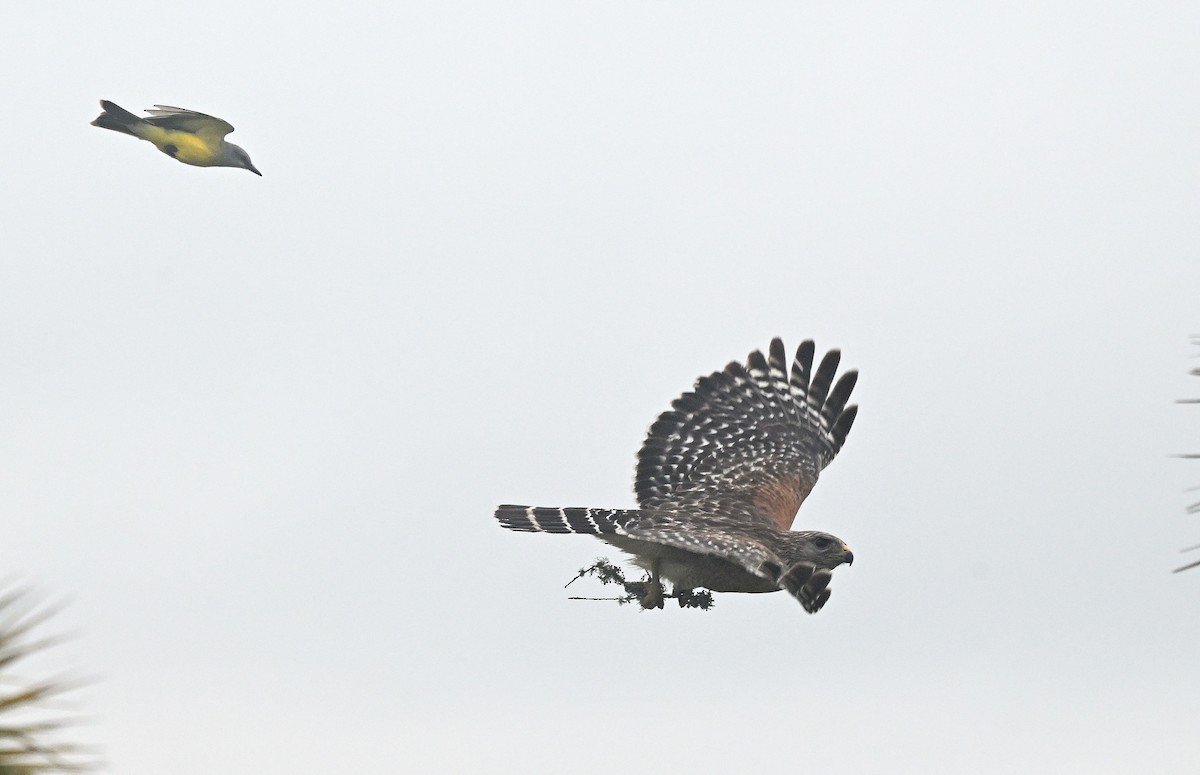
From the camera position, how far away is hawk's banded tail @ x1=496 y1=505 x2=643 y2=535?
21469 mm

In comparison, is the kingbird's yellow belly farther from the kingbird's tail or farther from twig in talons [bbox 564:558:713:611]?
twig in talons [bbox 564:558:713:611]

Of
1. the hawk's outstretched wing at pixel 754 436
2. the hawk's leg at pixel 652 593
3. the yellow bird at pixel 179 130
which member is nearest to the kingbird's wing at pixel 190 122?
the yellow bird at pixel 179 130

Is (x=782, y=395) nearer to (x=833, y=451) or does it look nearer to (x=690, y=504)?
(x=833, y=451)

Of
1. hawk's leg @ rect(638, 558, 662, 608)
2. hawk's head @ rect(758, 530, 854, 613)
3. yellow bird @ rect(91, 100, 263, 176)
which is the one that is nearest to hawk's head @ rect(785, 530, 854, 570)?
hawk's head @ rect(758, 530, 854, 613)

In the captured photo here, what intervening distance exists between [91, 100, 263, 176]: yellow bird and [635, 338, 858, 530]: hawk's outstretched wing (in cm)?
864

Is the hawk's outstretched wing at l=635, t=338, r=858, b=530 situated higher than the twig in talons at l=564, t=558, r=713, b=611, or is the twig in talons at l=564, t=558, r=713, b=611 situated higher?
the hawk's outstretched wing at l=635, t=338, r=858, b=530

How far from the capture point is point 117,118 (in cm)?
2952

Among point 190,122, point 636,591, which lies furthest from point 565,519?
point 190,122

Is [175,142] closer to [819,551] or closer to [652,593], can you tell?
[652,593]

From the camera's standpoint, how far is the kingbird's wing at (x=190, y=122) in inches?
1121

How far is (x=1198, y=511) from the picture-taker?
31.3 ft

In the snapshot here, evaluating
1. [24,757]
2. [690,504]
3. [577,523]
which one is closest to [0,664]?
[24,757]

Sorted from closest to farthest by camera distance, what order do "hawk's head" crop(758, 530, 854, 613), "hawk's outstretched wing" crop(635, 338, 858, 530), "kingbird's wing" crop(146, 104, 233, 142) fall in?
"hawk's head" crop(758, 530, 854, 613) → "hawk's outstretched wing" crop(635, 338, 858, 530) → "kingbird's wing" crop(146, 104, 233, 142)

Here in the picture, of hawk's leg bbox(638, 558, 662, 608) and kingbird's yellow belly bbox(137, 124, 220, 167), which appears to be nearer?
hawk's leg bbox(638, 558, 662, 608)
